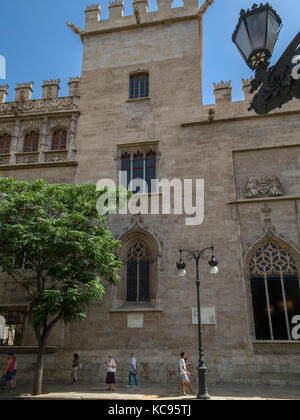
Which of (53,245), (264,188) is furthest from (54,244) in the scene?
(264,188)

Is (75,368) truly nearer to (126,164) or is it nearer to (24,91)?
(126,164)

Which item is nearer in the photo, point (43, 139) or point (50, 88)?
point (43, 139)

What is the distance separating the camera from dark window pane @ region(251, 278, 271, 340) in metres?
16.0

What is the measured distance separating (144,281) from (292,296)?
689 cm

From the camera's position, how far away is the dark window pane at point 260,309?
16.0 metres

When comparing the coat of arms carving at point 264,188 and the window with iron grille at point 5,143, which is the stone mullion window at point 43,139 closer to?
the window with iron grille at point 5,143

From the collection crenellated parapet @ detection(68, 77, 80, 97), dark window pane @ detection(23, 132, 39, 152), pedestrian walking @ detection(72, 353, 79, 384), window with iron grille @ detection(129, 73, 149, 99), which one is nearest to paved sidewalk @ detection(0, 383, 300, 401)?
pedestrian walking @ detection(72, 353, 79, 384)

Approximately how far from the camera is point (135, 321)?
16.8m

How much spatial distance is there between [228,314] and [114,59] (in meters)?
16.6

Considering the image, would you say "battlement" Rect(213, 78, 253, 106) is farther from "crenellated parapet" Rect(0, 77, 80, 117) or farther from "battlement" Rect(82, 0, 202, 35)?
"crenellated parapet" Rect(0, 77, 80, 117)

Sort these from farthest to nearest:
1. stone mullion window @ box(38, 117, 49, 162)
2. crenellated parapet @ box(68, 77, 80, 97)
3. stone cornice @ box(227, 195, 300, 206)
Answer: crenellated parapet @ box(68, 77, 80, 97), stone mullion window @ box(38, 117, 49, 162), stone cornice @ box(227, 195, 300, 206)

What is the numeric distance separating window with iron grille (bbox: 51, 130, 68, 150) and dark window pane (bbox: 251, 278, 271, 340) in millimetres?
13135

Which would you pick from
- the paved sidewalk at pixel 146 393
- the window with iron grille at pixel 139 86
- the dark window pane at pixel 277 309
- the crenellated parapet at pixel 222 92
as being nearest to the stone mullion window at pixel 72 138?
the window with iron grille at pixel 139 86

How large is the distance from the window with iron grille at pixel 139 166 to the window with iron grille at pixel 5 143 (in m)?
7.37
